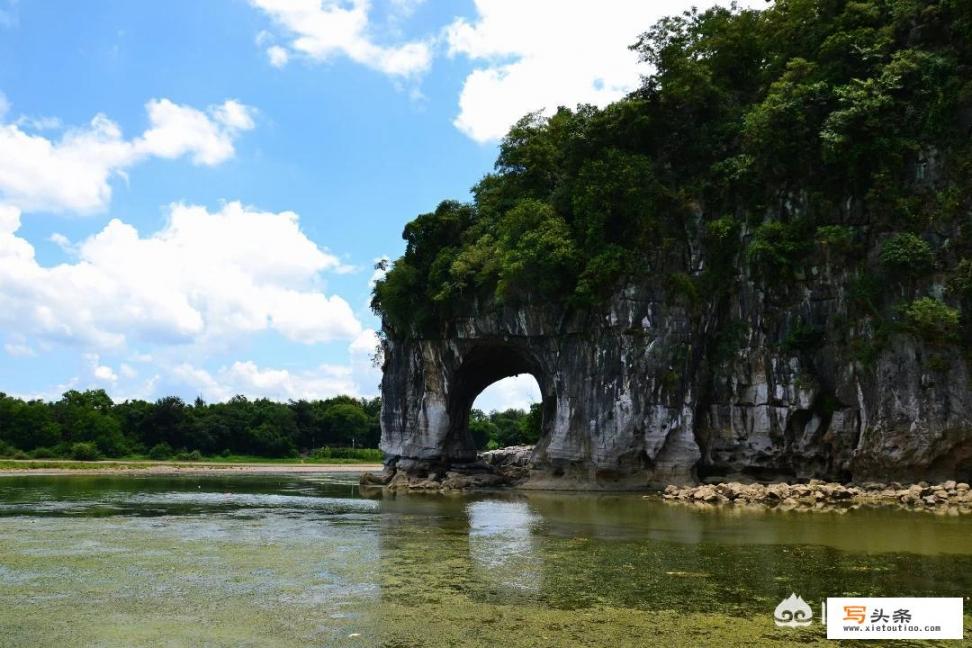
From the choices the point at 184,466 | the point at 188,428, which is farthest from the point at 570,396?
the point at 188,428

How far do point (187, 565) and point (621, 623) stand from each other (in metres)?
7.17

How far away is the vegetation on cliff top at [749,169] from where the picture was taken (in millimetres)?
22078

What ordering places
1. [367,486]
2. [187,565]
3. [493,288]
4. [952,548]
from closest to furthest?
[187,565]
[952,548]
[493,288]
[367,486]

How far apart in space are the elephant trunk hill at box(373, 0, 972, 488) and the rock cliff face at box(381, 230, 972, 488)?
70mm

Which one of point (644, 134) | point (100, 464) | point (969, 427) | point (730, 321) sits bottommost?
point (100, 464)

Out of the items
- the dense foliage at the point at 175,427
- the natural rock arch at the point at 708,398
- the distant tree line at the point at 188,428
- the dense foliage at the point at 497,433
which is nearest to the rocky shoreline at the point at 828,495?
the natural rock arch at the point at 708,398

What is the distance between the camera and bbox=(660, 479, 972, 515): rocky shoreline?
19047 millimetres

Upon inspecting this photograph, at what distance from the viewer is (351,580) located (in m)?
10.4

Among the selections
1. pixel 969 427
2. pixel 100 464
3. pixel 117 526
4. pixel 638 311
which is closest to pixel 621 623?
pixel 117 526

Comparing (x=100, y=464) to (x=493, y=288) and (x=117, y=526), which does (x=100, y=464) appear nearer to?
(x=493, y=288)

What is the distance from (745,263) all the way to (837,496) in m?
8.79

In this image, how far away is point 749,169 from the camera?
25.5 meters

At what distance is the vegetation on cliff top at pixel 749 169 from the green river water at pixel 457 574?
9292mm

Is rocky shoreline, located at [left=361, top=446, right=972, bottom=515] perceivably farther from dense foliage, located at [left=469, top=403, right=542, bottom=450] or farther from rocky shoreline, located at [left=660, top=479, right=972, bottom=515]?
dense foliage, located at [left=469, top=403, right=542, bottom=450]
